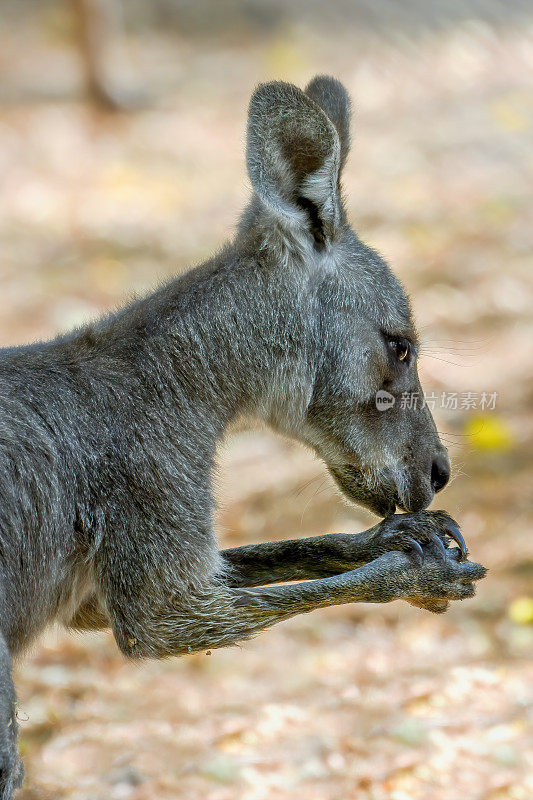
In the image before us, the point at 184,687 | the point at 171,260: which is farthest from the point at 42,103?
the point at 184,687

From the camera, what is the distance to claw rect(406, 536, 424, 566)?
3.19 m

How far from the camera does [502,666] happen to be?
4.65 metres

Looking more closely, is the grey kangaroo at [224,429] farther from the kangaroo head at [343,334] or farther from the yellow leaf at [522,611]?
the yellow leaf at [522,611]

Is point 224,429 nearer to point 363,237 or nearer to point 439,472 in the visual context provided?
point 439,472

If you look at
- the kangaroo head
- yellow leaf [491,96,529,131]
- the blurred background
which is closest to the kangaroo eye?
the kangaroo head

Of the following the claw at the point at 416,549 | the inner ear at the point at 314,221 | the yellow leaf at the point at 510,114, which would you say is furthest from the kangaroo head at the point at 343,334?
the yellow leaf at the point at 510,114

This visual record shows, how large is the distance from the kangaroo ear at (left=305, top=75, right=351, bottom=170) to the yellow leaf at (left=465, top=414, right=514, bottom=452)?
9.36 feet

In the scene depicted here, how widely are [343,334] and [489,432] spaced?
3.21 meters

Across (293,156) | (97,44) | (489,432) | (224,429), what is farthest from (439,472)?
(97,44)

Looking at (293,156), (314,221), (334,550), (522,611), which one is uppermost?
(293,156)

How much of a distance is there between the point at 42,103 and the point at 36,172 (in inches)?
68.1

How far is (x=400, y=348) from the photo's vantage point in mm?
3555

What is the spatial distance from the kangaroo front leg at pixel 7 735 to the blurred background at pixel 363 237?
3.57 feet

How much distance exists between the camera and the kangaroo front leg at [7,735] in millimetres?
2680
